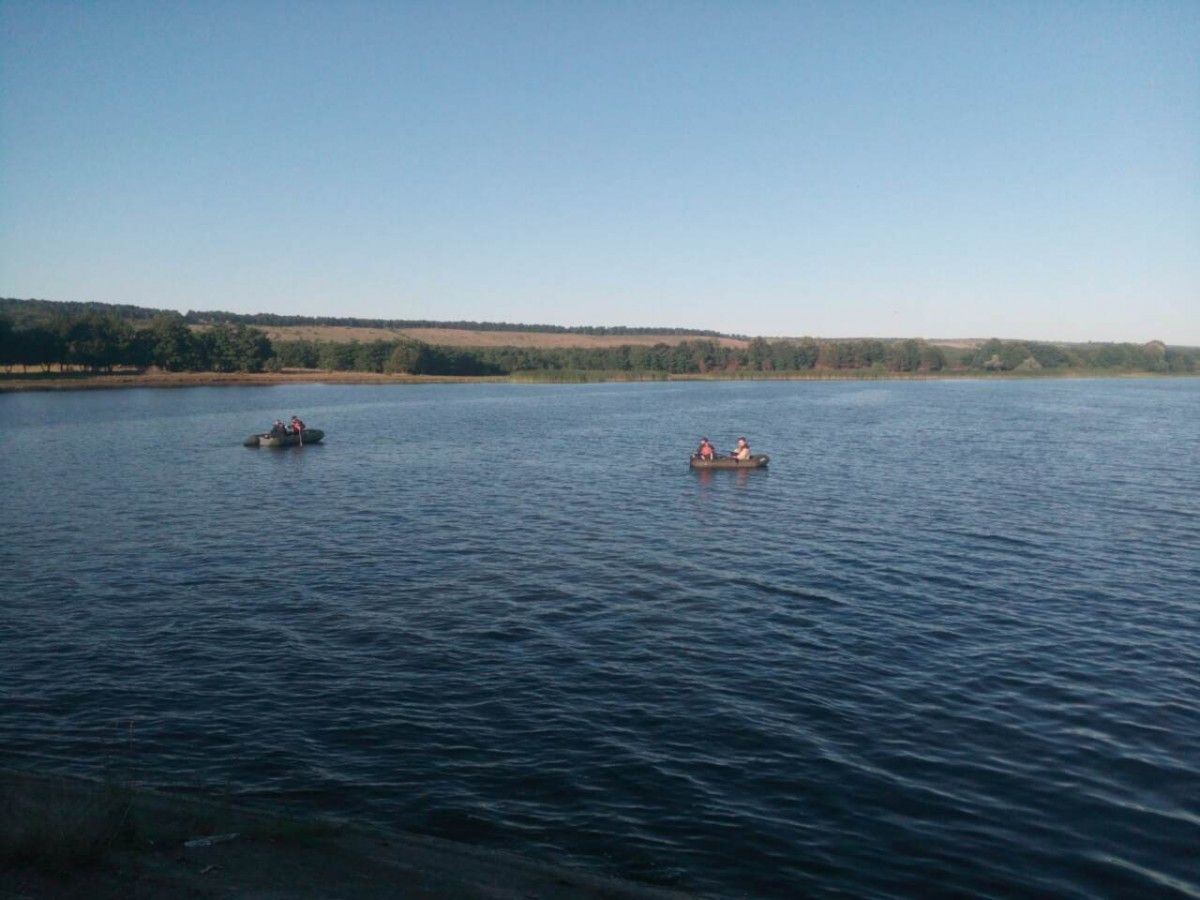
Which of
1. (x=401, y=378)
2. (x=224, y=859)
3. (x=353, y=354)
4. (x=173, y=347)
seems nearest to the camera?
(x=224, y=859)

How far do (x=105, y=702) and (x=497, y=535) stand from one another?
602 inches

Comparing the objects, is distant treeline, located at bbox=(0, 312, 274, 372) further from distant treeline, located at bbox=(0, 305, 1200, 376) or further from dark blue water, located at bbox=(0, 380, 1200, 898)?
dark blue water, located at bbox=(0, 380, 1200, 898)

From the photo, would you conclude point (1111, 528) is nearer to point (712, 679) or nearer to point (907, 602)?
point (907, 602)

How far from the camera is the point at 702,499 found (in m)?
38.3

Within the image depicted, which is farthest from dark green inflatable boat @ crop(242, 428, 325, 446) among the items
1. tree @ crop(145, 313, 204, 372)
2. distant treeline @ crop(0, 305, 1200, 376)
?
tree @ crop(145, 313, 204, 372)

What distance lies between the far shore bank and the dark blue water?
87457mm

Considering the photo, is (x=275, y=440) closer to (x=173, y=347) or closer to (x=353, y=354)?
(x=173, y=347)

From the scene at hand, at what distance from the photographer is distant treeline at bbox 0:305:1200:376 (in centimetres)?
12100

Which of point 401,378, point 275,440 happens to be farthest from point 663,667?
point 401,378

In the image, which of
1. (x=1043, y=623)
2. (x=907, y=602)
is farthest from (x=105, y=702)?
(x=1043, y=623)

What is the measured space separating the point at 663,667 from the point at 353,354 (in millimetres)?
150059

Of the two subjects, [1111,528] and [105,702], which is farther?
[1111,528]

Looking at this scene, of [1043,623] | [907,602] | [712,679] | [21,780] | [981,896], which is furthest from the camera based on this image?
[907,602]

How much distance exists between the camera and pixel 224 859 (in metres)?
9.41
